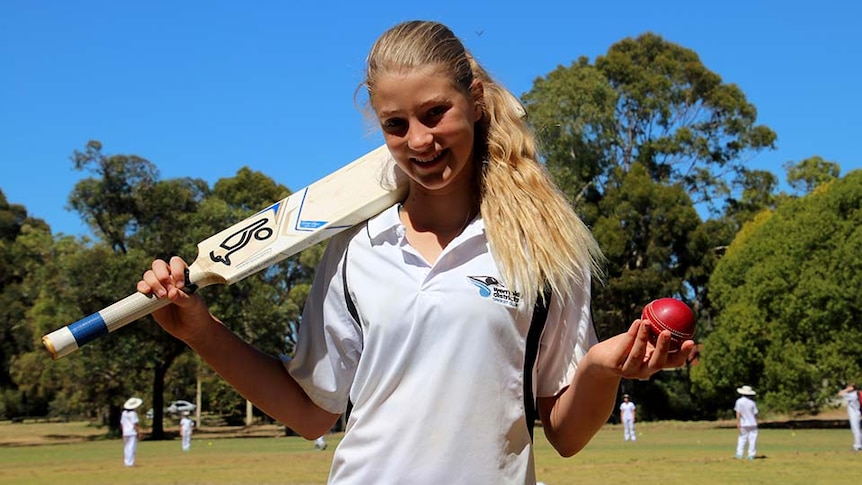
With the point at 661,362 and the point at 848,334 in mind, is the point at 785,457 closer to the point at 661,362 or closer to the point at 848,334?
the point at 848,334

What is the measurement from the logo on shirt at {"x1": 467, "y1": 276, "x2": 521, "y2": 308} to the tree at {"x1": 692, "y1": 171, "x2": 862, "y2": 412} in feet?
124

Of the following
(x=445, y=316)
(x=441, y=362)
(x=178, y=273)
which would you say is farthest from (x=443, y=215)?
(x=178, y=273)

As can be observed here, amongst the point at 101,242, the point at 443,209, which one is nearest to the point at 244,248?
the point at 443,209

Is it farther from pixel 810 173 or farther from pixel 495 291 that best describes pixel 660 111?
pixel 495 291

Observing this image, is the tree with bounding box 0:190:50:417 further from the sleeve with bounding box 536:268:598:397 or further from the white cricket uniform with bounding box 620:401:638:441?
the sleeve with bounding box 536:268:598:397

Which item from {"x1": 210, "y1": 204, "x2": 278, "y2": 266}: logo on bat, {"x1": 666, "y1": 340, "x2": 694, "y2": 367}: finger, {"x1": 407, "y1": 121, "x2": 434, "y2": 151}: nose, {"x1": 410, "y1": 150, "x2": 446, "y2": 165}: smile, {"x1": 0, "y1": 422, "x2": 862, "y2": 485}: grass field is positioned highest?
{"x1": 407, "y1": 121, "x2": 434, "y2": 151}: nose

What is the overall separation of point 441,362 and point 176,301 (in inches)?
31.6

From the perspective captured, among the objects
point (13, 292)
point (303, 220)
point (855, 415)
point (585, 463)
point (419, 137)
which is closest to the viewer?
point (419, 137)

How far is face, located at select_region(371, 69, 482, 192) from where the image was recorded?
277 cm

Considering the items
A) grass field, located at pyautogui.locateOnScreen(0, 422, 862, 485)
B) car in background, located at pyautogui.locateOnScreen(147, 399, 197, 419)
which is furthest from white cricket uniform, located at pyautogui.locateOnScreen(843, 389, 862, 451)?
car in background, located at pyautogui.locateOnScreen(147, 399, 197, 419)

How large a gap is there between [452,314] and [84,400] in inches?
1902

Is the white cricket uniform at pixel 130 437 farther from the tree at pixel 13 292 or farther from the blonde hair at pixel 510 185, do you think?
→ the tree at pixel 13 292

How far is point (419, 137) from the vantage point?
9.00 feet

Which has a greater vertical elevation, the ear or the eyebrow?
the ear
